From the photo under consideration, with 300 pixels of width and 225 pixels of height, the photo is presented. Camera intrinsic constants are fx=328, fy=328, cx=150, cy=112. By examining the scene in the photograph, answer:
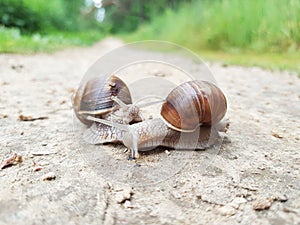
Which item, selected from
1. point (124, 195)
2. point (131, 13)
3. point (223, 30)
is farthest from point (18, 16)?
point (131, 13)

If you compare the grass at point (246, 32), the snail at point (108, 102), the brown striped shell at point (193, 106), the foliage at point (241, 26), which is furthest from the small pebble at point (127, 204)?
the foliage at point (241, 26)

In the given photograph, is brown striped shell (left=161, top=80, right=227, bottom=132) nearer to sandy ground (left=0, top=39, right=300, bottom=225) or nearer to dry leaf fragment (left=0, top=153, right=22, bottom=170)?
sandy ground (left=0, top=39, right=300, bottom=225)

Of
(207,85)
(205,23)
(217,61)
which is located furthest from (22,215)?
(205,23)

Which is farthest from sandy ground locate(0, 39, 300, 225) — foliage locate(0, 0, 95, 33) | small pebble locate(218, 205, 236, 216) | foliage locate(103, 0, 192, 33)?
foliage locate(103, 0, 192, 33)

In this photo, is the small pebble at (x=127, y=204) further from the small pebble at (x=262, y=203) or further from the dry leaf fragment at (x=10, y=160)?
the dry leaf fragment at (x=10, y=160)

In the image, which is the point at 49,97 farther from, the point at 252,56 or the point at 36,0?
the point at 36,0
